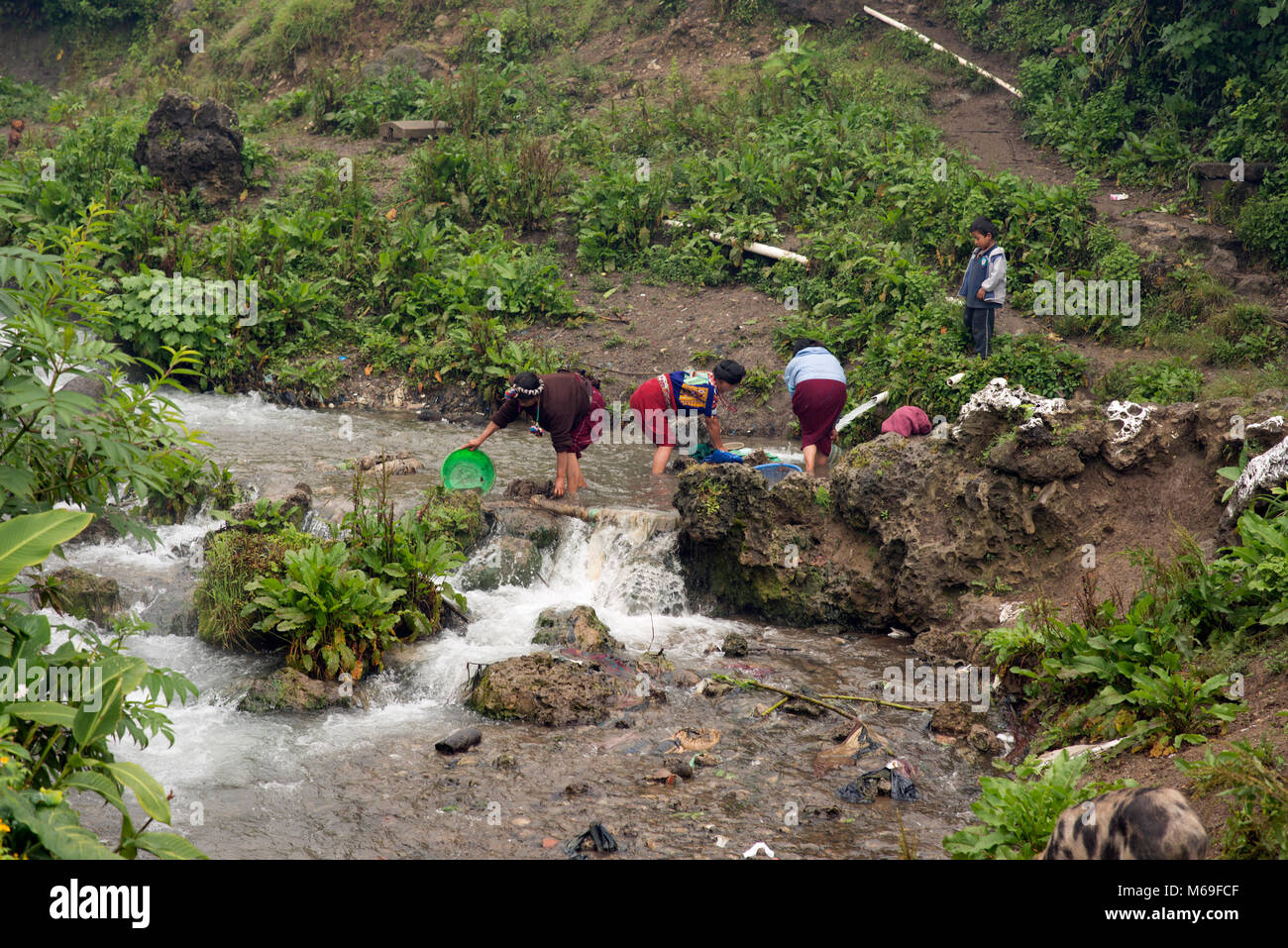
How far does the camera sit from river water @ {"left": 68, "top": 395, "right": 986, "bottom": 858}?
5.93 meters

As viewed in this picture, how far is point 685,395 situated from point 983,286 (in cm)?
371

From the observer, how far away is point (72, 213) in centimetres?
1608

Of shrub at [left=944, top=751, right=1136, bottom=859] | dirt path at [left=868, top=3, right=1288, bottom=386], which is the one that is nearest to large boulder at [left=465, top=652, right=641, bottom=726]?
shrub at [left=944, top=751, right=1136, bottom=859]

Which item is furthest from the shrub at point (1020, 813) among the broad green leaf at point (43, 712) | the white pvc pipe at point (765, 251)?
the white pvc pipe at point (765, 251)

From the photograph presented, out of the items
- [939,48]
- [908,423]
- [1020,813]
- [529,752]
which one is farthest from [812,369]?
[939,48]

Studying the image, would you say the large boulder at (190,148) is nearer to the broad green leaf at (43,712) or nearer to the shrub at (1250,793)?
the broad green leaf at (43,712)

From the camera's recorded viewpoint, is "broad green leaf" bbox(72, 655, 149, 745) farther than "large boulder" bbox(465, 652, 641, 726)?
No

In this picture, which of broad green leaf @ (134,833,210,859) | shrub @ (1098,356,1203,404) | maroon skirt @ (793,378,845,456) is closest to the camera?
broad green leaf @ (134,833,210,859)

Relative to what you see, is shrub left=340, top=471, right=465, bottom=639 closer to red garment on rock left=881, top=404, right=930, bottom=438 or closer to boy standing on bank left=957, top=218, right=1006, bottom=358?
red garment on rock left=881, top=404, right=930, bottom=438

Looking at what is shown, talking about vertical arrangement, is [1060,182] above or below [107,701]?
above

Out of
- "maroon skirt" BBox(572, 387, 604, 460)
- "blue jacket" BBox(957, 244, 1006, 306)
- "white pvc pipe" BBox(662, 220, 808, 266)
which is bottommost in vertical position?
"maroon skirt" BBox(572, 387, 604, 460)

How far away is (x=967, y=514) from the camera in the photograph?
29.1 ft

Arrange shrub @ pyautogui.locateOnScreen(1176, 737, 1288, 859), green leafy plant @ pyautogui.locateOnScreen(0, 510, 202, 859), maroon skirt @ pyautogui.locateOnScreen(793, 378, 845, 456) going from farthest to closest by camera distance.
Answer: maroon skirt @ pyautogui.locateOnScreen(793, 378, 845, 456) < shrub @ pyautogui.locateOnScreen(1176, 737, 1288, 859) < green leafy plant @ pyautogui.locateOnScreen(0, 510, 202, 859)

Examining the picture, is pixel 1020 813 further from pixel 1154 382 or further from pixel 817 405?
pixel 1154 382
